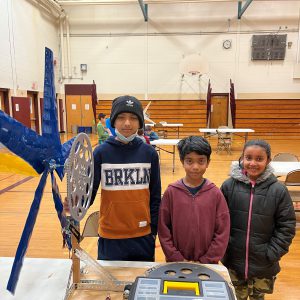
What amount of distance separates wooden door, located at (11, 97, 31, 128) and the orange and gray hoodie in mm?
9534

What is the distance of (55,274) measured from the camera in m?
1.43

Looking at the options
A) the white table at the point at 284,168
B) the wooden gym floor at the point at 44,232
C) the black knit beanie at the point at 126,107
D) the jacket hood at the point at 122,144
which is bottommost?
the wooden gym floor at the point at 44,232

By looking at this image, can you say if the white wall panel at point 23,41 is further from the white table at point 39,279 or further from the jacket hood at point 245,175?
the jacket hood at point 245,175

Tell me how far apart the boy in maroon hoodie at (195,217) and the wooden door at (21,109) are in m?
9.74

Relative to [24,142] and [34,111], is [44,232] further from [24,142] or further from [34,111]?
[34,111]

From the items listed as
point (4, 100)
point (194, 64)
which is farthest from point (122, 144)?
point (194, 64)

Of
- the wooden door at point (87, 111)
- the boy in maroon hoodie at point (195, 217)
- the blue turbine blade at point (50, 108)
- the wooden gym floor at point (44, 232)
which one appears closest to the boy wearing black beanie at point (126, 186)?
the boy in maroon hoodie at point (195, 217)

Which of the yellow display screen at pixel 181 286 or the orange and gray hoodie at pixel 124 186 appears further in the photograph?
the orange and gray hoodie at pixel 124 186

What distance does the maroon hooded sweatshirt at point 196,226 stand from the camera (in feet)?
5.14

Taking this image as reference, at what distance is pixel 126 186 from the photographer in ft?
5.24

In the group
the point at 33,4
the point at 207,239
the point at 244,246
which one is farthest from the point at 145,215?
the point at 33,4

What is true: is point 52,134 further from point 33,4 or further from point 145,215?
point 33,4

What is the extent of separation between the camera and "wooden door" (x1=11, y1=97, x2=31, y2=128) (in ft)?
33.6

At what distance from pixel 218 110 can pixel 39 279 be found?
1391 centimetres
